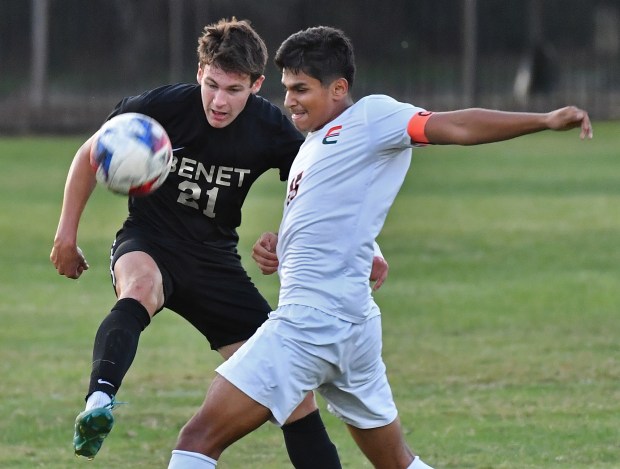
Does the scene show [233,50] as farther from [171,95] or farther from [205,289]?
[205,289]

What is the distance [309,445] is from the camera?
598cm

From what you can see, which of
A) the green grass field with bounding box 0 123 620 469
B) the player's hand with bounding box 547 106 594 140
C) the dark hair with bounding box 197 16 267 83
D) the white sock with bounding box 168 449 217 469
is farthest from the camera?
the green grass field with bounding box 0 123 620 469

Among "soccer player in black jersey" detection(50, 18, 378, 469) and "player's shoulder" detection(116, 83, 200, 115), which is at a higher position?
"player's shoulder" detection(116, 83, 200, 115)

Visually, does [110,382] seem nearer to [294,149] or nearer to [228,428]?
[228,428]

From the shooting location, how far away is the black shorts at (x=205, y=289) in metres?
6.22

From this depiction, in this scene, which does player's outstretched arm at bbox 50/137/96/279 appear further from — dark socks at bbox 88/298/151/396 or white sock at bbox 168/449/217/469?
white sock at bbox 168/449/217/469

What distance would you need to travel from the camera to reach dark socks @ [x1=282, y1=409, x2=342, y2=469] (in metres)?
5.97

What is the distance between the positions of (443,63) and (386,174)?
1542 inches

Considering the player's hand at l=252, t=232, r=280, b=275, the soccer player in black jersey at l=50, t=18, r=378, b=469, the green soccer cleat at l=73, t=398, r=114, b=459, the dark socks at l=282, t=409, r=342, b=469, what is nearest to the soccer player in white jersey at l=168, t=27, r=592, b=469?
the player's hand at l=252, t=232, r=280, b=275

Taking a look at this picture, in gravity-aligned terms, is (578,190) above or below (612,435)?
below

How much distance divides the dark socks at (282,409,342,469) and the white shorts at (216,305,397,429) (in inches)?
22.6

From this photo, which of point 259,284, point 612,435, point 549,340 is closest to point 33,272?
point 259,284

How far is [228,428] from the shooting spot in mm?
5090

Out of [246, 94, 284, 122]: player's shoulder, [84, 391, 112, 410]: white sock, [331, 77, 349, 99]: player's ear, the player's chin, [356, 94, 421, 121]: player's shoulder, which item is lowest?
[84, 391, 112, 410]: white sock
